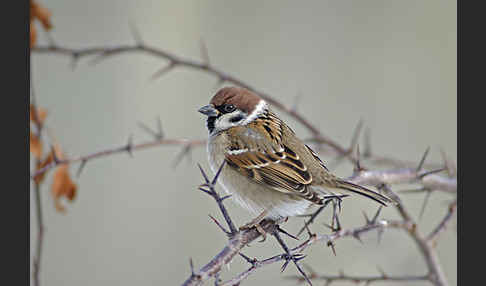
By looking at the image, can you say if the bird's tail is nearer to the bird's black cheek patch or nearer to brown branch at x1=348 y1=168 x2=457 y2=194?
brown branch at x1=348 y1=168 x2=457 y2=194

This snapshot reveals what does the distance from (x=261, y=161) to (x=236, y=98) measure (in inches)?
16.2

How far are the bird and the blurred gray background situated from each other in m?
1.48

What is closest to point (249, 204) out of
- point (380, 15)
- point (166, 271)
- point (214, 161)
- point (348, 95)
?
point (214, 161)

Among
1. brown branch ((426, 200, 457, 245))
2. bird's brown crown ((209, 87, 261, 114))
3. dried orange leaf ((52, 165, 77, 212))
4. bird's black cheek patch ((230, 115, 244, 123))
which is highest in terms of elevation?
bird's brown crown ((209, 87, 261, 114))

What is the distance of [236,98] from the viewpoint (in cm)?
312

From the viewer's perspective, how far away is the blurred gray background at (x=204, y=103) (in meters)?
4.86

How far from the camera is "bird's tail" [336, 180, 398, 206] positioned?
2.44 metres

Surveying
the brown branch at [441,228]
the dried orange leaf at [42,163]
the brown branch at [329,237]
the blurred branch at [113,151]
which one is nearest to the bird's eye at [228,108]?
the blurred branch at [113,151]

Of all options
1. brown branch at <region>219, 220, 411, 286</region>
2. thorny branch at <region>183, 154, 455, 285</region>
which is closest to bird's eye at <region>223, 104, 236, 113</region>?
thorny branch at <region>183, 154, 455, 285</region>

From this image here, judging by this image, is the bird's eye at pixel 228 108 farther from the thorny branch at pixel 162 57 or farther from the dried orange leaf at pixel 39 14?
the dried orange leaf at pixel 39 14

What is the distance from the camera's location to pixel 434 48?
5.78m

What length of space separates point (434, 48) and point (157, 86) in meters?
2.90

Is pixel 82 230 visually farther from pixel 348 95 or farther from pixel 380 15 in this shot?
pixel 380 15

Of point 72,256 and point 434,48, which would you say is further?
point 434,48
